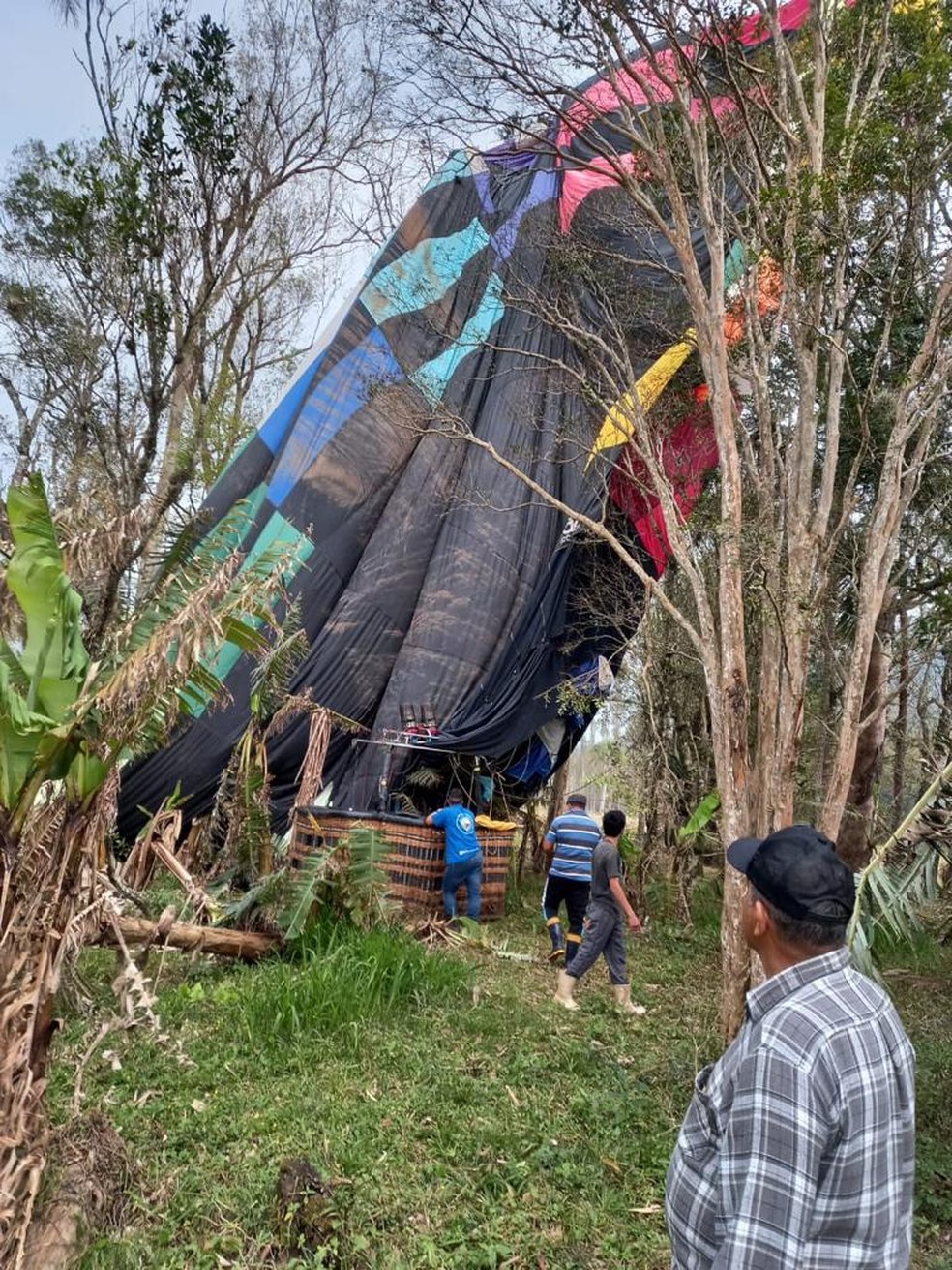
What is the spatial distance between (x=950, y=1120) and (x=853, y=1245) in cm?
417

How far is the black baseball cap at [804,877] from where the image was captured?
1561 millimetres

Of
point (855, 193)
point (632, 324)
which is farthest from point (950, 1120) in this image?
point (632, 324)

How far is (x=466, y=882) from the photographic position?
27.3 ft

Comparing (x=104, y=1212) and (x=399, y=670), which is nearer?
(x=104, y=1212)

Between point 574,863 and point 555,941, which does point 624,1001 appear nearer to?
point 574,863

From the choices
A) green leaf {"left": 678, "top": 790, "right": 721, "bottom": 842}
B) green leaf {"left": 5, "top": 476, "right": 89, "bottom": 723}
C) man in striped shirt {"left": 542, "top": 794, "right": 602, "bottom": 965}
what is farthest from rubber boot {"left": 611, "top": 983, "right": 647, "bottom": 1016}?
green leaf {"left": 5, "top": 476, "right": 89, "bottom": 723}

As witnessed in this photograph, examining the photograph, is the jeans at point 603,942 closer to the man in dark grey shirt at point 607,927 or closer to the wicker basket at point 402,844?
the man in dark grey shirt at point 607,927

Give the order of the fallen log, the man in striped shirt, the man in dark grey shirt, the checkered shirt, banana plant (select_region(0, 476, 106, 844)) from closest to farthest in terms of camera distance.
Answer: the checkered shirt < banana plant (select_region(0, 476, 106, 844)) < the fallen log < the man in dark grey shirt < the man in striped shirt

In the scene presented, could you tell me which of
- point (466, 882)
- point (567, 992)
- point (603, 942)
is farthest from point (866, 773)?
point (567, 992)

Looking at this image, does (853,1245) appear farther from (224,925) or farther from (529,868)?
(529,868)

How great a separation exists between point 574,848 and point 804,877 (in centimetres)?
588

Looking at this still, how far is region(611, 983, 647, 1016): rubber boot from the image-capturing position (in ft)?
20.8

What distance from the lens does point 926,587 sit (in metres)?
9.74

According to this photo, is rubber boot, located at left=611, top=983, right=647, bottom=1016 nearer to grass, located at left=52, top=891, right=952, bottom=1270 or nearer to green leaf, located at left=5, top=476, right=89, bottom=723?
grass, located at left=52, top=891, right=952, bottom=1270
